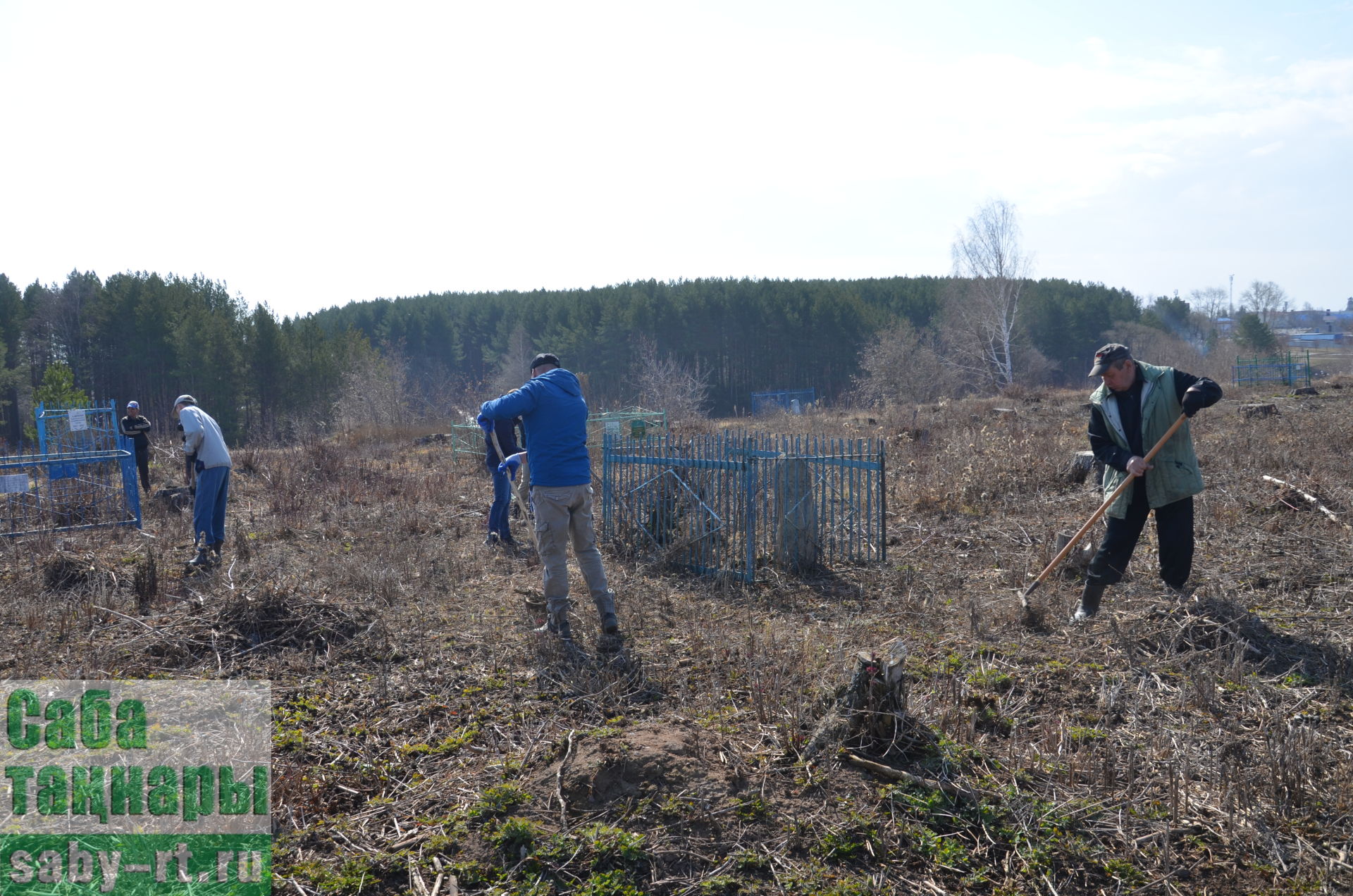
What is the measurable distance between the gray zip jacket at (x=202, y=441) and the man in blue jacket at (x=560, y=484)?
3.80 metres

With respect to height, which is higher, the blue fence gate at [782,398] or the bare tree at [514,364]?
the bare tree at [514,364]

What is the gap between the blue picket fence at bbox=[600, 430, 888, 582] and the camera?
6938 mm

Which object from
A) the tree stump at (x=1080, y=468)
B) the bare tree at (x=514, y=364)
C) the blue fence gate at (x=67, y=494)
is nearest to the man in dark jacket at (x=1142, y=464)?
the tree stump at (x=1080, y=468)

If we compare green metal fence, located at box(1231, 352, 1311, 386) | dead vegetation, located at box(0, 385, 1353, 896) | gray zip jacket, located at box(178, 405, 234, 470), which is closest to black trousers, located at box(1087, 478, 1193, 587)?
dead vegetation, located at box(0, 385, 1353, 896)

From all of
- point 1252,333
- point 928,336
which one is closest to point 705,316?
point 928,336

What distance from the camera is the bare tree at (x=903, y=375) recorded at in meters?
33.5

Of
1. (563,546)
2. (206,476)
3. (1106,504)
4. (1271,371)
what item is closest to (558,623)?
(563,546)

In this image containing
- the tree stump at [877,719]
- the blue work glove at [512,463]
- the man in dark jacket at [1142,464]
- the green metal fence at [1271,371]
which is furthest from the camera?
the green metal fence at [1271,371]

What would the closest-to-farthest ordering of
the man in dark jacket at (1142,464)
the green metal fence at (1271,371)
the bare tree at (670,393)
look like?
the man in dark jacket at (1142,464) → the bare tree at (670,393) → the green metal fence at (1271,371)

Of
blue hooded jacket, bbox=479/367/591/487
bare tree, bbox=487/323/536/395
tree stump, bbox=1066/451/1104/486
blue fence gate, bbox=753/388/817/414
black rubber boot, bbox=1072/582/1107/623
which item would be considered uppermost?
bare tree, bbox=487/323/536/395

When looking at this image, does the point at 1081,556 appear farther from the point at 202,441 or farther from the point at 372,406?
the point at 372,406

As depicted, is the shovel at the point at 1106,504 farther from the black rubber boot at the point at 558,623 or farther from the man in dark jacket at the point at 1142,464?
the black rubber boot at the point at 558,623

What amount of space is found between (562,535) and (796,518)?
2.31 metres

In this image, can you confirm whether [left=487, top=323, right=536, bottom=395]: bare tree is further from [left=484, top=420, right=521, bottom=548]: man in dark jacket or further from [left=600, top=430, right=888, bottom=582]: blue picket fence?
[left=600, top=430, right=888, bottom=582]: blue picket fence
